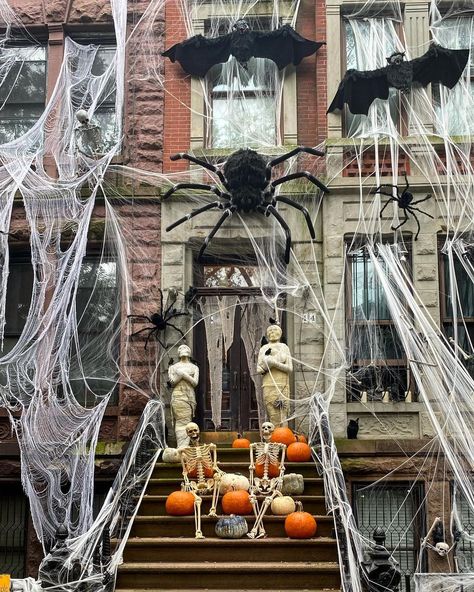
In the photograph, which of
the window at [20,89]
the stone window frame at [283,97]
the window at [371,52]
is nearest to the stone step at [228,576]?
the stone window frame at [283,97]

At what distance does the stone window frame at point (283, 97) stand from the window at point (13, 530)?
19.4ft

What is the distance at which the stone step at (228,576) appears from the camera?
9664 mm

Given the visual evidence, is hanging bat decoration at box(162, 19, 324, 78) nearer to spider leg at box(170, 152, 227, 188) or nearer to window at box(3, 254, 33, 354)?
spider leg at box(170, 152, 227, 188)

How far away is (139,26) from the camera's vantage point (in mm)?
14594

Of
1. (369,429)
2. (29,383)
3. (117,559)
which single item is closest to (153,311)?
(29,383)

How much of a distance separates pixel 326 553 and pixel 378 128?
21.4 ft

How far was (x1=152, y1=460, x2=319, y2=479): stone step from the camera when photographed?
1167cm

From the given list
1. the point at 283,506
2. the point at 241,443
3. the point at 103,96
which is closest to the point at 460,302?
the point at 241,443

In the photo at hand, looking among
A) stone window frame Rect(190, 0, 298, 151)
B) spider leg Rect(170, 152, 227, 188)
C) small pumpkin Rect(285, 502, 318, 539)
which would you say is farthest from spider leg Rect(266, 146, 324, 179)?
small pumpkin Rect(285, 502, 318, 539)

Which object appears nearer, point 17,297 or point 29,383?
point 29,383

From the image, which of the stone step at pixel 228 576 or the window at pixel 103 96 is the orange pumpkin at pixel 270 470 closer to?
the stone step at pixel 228 576

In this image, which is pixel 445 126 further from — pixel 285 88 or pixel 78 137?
pixel 78 137

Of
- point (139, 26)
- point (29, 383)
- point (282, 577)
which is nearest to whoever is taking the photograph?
point (282, 577)

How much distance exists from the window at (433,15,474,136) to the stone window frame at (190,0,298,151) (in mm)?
2196
